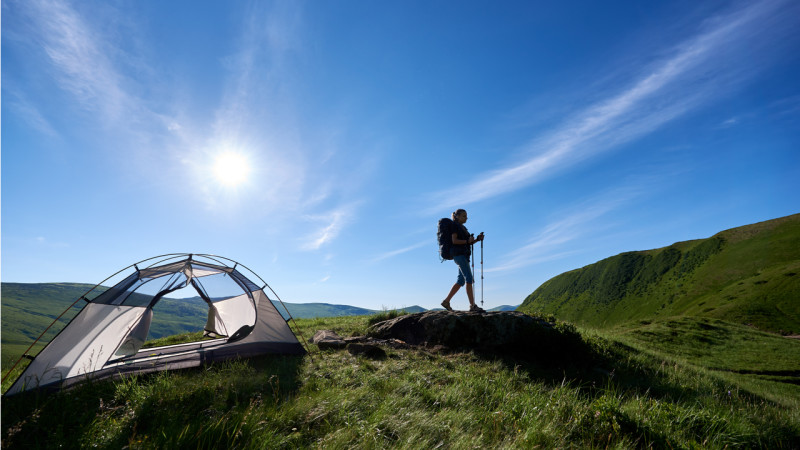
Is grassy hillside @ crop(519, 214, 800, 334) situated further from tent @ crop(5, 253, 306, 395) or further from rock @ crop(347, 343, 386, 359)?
tent @ crop(5, 253, 306, 395)

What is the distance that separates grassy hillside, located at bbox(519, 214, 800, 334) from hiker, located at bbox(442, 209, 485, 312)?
202ft

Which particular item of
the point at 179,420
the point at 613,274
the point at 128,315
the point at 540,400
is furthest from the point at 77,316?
the point at 613,274

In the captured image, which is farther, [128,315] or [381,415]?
[128,315]

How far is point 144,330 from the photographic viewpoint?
29.1ft

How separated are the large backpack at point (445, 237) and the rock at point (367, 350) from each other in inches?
146

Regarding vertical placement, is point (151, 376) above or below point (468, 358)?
above

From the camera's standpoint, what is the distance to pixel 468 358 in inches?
321

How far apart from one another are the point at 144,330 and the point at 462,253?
31.2 ft

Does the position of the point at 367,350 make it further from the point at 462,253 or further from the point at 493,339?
the point at 462,253

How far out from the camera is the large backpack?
34.2 feet

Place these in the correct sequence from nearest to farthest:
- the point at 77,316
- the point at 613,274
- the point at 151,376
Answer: the point at 151,376, the point at 77,316, the point at 613,274

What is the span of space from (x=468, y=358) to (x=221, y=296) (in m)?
8.73

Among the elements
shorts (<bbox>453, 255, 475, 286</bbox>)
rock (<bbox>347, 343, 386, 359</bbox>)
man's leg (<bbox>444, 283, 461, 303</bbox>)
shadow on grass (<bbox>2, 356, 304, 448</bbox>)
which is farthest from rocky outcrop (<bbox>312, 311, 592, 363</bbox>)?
shadow on grass (<bbox>2, 356, 304, 448</bbox>)

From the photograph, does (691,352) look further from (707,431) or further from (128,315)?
(128,315)
